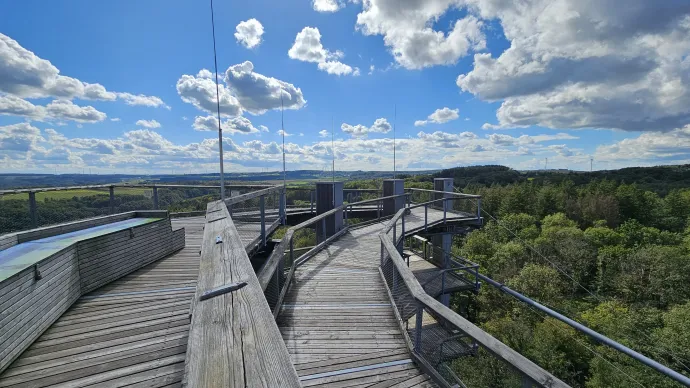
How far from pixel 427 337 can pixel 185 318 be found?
295 centimetres

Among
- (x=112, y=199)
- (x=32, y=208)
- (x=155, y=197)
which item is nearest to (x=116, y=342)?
(x=32, y=208)

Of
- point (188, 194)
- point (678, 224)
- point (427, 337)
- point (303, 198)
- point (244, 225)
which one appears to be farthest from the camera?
point (678, 224)

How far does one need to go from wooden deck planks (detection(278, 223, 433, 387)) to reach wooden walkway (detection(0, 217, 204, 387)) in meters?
1.30

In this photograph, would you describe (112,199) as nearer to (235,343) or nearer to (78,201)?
(78,201)

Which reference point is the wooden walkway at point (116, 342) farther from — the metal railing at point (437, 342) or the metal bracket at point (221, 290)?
the metal railing at point (437, 342)

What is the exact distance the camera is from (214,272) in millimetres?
1917

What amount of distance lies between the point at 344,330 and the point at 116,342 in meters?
2.48

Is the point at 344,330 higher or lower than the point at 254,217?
lower

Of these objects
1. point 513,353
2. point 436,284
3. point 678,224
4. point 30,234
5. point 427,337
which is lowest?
point 678,224

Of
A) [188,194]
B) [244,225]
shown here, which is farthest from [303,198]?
[244,225]

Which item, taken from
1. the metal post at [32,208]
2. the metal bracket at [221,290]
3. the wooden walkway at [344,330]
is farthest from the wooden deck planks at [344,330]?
the metal post at [32,208]

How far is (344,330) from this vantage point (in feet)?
13.1

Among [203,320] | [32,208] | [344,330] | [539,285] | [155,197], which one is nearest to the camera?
[203,320]

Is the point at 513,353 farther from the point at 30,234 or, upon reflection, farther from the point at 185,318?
the point at 30,234
